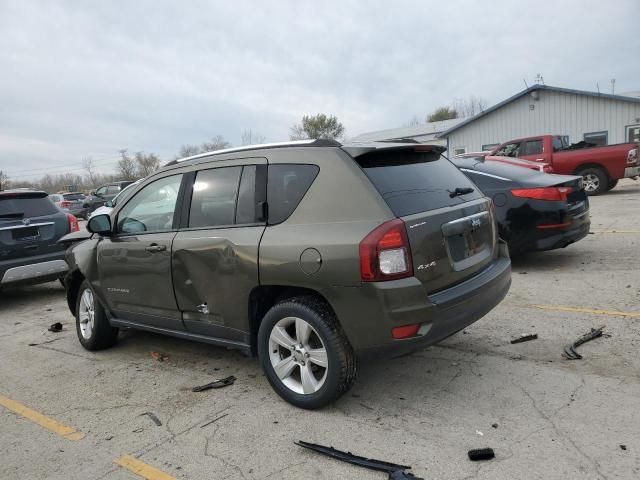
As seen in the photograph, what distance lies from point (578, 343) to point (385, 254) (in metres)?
2.23

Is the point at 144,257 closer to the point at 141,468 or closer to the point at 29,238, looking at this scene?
the point at 141,468

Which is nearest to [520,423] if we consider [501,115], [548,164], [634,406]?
[634,406]

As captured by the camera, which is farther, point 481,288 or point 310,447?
point 481,288

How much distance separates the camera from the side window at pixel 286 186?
339 centimetres

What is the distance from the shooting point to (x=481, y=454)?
8.86 feet

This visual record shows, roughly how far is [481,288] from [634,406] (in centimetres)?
114

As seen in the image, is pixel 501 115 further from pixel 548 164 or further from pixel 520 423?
pixel 520 423

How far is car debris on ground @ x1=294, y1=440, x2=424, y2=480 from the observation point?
2602 millimetres

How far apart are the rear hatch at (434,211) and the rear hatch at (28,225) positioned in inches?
227

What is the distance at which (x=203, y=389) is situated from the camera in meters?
3.90

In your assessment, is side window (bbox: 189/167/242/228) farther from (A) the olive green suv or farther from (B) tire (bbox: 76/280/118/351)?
(B) tire (bbox: 76/280/118/351)

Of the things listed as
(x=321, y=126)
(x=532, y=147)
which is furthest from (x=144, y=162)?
(x=532, y=147)

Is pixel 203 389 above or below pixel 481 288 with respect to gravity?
below

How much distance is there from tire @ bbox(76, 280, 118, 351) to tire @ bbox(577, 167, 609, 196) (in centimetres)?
1378
